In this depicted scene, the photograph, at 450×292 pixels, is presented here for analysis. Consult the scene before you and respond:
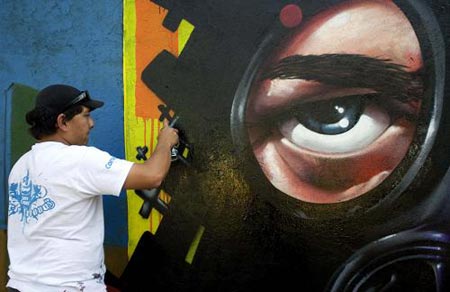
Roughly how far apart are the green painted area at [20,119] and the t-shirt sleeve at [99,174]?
130cm

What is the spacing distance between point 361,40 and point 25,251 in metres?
2.09

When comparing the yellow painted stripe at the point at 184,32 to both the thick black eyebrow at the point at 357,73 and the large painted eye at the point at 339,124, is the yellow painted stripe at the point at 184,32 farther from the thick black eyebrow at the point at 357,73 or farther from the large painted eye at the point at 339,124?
the large painted eye at the point at 339,124

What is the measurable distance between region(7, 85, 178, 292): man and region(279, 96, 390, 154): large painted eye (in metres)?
0.90

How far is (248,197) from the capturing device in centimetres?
312

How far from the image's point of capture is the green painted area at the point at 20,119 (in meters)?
3.53

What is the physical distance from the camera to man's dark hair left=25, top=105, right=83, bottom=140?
254cm

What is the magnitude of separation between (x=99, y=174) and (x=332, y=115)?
1.36 m

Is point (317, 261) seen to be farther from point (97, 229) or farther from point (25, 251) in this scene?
point (25, 251)

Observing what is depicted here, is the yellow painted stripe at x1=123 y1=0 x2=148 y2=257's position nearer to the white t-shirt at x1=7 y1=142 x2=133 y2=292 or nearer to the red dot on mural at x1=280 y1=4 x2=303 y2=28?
the white t-shirt at x1=7 y1=142 x2=133 y2=292

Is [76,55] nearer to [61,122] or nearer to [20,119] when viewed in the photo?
[20,119]

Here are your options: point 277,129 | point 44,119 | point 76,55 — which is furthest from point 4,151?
point 277,129

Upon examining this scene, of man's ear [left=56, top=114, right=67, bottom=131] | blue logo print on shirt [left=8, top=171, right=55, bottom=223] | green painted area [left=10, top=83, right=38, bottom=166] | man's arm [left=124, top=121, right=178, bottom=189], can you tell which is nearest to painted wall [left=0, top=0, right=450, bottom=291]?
green painted area [left=10, top=83, right=38, bottom=166]

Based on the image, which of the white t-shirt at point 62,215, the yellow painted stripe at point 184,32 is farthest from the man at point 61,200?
the yellow painted stripe at point 184,32

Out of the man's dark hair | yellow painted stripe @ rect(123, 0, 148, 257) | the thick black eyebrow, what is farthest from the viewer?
yellow painted stripe @ rect(123, 0, 148, 257)
